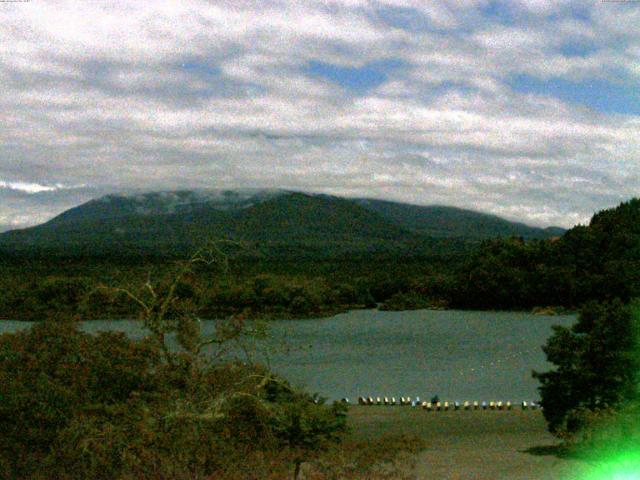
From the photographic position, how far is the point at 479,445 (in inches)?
991

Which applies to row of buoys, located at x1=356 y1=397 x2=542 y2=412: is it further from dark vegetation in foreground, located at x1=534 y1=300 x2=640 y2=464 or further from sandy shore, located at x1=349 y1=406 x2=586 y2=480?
dark vegetation in foreground, located at x1=534 y1=300 x2=640 y2=464

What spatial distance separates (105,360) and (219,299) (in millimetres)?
56114

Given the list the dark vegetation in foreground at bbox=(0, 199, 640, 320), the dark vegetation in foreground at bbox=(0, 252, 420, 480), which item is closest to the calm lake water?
the dark vegetation in foreground at bbox=(0, 199, 640, 320)

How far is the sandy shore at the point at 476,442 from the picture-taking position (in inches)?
759

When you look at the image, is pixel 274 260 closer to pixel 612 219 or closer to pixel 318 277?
pixel 318 277

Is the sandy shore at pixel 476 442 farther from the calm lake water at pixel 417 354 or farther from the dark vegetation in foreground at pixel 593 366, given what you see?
the calm lake water at pixel 417 354

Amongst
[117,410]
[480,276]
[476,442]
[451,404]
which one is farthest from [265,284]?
[117,410]

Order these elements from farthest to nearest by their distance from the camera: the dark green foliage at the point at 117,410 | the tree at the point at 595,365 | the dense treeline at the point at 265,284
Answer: the dense treeline at the point at 265,284 → the tree at the point at 595,365 → the dark green foliage at the point at 117,410

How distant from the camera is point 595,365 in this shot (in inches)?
918

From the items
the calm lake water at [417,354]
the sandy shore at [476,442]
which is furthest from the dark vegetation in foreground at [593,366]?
the calm lake water at [417,354]

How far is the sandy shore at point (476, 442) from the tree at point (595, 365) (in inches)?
54.1

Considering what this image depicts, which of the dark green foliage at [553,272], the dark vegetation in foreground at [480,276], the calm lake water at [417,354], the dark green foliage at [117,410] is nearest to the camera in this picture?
the dark green foliage at [117,410]

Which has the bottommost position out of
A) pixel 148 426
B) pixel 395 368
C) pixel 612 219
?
pixel 395 368

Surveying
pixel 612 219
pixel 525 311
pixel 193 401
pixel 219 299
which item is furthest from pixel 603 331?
pixel 612 219
